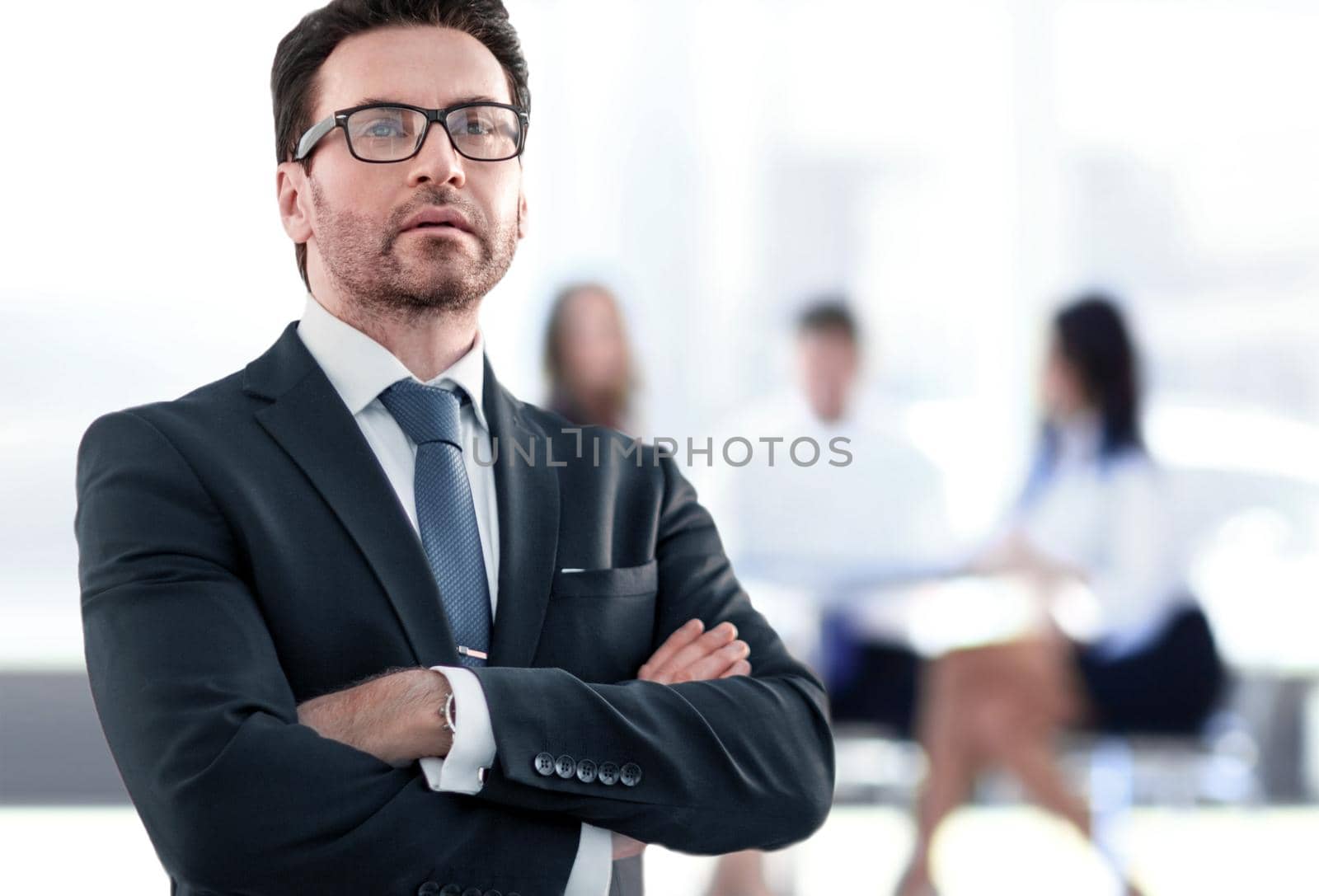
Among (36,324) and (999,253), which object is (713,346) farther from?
(36,324)

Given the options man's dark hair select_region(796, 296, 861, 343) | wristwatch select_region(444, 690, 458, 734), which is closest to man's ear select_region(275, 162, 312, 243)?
wristwatch select_region(444, 690, 458, 734)

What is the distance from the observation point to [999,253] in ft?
18.4

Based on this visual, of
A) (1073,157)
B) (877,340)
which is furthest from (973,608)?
(1073,157)

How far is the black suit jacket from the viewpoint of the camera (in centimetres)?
132

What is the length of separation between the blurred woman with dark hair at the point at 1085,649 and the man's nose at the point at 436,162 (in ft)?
9.12

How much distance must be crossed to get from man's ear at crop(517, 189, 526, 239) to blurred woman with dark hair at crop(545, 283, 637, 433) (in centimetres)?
217

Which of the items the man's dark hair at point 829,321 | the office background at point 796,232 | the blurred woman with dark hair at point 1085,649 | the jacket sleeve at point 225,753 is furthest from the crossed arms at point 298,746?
the office background at point 796,232

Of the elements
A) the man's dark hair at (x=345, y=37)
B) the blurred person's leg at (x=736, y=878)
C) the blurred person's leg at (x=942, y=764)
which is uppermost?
the man's dark hair at (x=345, y=37)

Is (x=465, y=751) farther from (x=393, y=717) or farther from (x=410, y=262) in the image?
(x=410, y=262)

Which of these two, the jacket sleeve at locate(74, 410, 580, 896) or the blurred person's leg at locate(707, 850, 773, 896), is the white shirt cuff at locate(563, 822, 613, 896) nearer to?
the jacket sleeve at locate(74, 410, 580, 896)

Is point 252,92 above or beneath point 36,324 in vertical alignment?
above

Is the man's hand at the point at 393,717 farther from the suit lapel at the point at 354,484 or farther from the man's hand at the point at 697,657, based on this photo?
the man's hand at the point at 697,657

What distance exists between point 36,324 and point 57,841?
186 cm

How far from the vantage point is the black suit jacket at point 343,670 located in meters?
1.32
